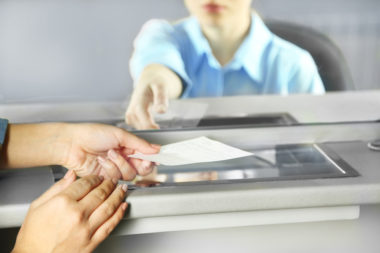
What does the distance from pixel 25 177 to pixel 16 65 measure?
26cm

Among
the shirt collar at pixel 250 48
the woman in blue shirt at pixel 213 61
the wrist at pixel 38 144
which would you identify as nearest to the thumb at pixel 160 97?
the woman in blue shirt at pixel 213 61

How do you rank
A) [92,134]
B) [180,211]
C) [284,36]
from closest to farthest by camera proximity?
[180,211], [92,134], [284,36]

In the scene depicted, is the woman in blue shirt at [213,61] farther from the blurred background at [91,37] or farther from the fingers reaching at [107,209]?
the fingers reaching at [107,209]

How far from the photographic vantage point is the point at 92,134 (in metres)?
0.95

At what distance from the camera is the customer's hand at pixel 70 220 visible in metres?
0.73

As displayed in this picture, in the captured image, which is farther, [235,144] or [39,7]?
[235,144]

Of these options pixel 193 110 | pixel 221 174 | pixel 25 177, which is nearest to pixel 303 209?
pixel 221 174

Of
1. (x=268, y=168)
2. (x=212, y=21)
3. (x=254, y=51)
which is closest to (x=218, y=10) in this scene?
(x=212, y=21)

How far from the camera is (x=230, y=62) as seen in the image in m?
1.06

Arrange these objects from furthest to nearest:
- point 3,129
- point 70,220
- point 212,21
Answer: point 212,21
point 3,129
point 70,220

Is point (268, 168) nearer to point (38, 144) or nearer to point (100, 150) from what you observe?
point (100, 150)

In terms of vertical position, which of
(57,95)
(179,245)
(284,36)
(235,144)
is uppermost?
(284,36)

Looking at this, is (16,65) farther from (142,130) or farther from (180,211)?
(180,211)

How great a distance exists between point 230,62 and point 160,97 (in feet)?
0.62
